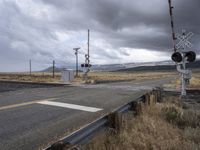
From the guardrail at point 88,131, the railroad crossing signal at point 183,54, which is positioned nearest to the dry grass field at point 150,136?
the guardrail at point 88,131

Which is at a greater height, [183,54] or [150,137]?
[183,54]

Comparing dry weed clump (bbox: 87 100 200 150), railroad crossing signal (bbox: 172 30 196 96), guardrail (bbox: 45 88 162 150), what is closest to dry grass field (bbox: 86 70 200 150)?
dry weed clump (bbox: 87 100 200 150)

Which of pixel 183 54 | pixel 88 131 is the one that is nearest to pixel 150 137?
pixel 88 131

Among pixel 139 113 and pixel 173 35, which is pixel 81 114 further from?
pixel 173 35

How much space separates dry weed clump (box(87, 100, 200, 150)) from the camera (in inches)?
202

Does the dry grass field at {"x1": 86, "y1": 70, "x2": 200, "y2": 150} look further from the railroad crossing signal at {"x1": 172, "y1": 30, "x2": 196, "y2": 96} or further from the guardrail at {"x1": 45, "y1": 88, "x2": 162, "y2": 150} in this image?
the railroad crossing signal at {"x1": 172, "y1": 30, "x2": 196, "y2": 96}

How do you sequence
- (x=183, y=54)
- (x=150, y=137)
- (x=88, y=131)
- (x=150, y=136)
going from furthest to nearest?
1. (x=183, y=54)
2. (x=150, y=136)
3. (x=150, y=137)
4. (x=88, y=131)

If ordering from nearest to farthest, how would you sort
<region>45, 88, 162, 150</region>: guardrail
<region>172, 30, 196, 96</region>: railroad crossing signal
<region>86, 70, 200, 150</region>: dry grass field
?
<region>45, 88, 162, 150</region>: guardrail < <region>86, 70, 200, 150</region>: dry grass field < <region>172, 30, 196, 96</region>: railroad crossing signal

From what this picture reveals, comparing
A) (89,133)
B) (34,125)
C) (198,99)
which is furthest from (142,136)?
(198,99)

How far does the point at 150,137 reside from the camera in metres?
5.80

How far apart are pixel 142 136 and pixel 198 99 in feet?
27.9

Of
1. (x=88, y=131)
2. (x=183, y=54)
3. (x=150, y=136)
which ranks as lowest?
(x=150, y=136)

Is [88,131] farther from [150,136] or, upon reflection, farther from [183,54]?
[183,54]

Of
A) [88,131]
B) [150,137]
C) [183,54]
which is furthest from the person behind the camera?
[183,54]
